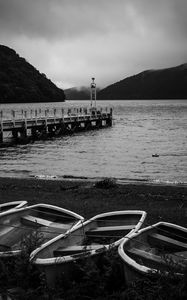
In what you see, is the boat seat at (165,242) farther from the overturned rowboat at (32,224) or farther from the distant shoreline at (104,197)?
the distant shoreline at (104,197)

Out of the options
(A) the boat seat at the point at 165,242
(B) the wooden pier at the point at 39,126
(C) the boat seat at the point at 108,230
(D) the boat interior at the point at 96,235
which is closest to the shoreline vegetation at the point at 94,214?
(D) the boat interior at the point at 96,235

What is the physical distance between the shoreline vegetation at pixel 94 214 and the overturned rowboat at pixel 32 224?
0.80 metres

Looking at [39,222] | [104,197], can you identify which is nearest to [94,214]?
[104,197]

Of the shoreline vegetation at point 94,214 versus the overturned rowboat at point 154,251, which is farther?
the overturned rowboat at point 154,251

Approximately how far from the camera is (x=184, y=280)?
560cm

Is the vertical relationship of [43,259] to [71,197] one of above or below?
above

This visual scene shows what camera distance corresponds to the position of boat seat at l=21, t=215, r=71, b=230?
833 cm

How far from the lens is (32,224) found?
8.62 m

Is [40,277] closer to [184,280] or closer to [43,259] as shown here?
[43,259]

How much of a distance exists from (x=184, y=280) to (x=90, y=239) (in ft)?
8.08

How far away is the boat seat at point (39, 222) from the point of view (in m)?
8.33

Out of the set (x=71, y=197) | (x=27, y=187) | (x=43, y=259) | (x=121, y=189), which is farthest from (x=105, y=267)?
(x=27, y=187)

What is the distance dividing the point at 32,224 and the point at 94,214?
325cm

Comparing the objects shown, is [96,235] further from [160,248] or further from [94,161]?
[94,161]
